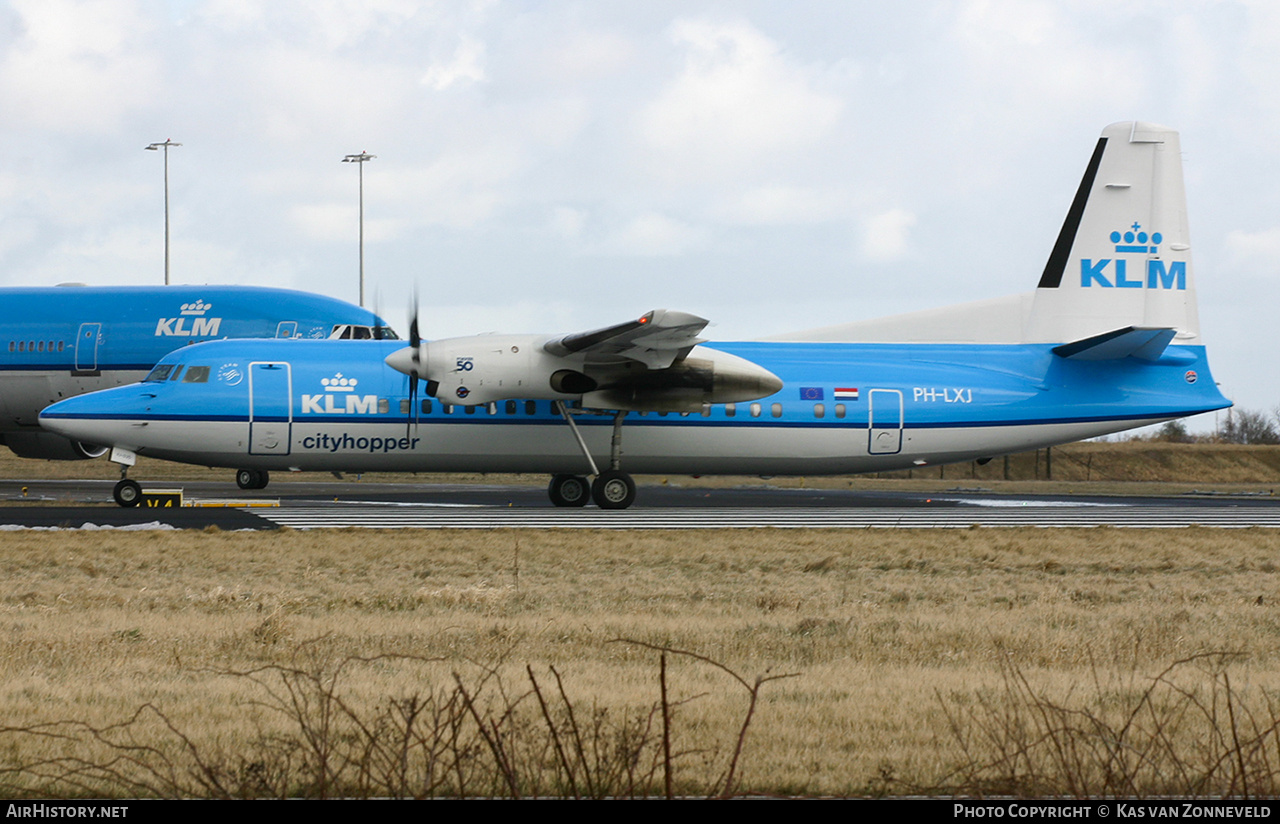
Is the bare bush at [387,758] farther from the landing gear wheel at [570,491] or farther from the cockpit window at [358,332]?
→ the cockpit window at [358,332]

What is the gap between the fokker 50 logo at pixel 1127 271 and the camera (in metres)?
28.2

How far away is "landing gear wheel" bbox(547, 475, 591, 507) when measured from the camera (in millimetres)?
26125

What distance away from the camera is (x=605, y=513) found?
2367 cm

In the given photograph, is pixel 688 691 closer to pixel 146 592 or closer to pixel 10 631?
pixel 10 631

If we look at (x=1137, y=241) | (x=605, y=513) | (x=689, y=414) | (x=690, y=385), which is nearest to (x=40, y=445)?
(x=605, y=513)

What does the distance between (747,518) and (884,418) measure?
472 centimetres

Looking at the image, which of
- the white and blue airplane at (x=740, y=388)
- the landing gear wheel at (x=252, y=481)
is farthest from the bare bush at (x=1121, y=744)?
the landing gear wheel at (x=252, y=481)

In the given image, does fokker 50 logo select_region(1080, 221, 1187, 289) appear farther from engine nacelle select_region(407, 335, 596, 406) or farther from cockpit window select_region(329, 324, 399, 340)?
cockpit window select_region(329, 324, 399, 340)

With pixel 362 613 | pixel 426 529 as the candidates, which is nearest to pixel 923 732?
pixel 362 613

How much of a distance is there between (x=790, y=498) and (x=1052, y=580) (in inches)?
657

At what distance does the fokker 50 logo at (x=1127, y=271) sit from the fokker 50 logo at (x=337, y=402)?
1687 centimetres

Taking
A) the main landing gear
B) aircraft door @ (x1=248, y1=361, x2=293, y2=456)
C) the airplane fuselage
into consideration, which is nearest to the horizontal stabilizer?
the airplane fuselage

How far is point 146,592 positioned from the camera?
1283 cm

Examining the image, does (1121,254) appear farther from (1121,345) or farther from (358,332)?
(358,332)
